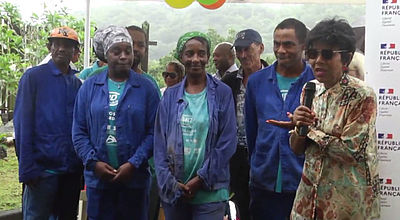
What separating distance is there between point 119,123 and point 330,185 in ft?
5.35

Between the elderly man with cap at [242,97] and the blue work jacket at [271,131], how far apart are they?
37 cm

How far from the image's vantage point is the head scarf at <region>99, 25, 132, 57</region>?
3.67m

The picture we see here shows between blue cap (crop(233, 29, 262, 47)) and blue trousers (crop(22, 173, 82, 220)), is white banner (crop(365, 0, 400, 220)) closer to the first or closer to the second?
blue cap (crop(233, 29, 262, 47))

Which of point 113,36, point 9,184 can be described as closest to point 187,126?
point 113,36

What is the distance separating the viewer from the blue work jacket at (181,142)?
3.20 m

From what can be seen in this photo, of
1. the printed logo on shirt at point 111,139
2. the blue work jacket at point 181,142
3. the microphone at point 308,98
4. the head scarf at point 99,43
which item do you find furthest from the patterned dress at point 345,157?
the head scarf at point 99,43

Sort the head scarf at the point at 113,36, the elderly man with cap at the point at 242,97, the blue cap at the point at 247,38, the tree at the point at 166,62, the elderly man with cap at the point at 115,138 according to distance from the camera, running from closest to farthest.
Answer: the elderly man with cap at the point at 115,138 → the head scarf at the point at 113,36 → the elderly man with cap at the point at 242,97 → the blue cap at the point at 247,38 → the tree at the point at 166,62

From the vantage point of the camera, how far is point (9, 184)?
24.7 ft

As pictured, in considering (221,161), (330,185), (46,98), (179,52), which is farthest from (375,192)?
(46,98)

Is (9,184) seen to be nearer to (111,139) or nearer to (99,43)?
(99,43)

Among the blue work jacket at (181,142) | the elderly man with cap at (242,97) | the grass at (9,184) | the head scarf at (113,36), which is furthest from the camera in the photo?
the grass at (9,184)

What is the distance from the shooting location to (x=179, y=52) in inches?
139

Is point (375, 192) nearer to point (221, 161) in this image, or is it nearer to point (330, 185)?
point (330, 185)

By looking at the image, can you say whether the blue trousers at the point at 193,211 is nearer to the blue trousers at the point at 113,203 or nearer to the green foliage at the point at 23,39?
the blue trousers at the point at 113,203
